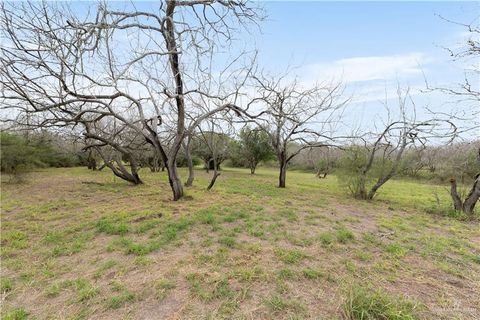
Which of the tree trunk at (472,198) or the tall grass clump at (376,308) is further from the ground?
the tree trunk at (472,198)

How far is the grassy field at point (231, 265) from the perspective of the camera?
2.09 meters

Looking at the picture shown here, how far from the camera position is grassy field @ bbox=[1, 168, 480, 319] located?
209 cm

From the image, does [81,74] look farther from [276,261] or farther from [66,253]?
[276,261]

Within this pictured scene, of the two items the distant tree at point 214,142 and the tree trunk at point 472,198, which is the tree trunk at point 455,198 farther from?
the distant tree at point 214,142

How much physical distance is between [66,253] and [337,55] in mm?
9417

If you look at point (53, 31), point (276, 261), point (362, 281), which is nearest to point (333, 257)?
point (362, 281)

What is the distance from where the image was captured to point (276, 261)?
2.97 m

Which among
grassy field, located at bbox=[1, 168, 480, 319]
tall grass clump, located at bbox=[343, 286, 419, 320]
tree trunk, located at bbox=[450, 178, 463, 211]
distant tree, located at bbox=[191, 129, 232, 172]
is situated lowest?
grassy field, located at bbox=[1, 168, 480, 319]

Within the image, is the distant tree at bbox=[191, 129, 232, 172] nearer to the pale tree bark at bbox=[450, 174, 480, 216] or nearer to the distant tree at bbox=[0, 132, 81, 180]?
the distant tree at bbox=[0, 132, 81, 180]

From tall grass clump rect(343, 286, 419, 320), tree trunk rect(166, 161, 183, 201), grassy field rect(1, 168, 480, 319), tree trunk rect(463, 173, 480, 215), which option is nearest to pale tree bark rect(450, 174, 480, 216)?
tree trunk rect(463, 173, 480, 215)

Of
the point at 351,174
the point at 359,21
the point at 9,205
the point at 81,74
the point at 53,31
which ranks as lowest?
the point at 9,205

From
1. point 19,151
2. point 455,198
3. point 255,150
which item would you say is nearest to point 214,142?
point 19,151

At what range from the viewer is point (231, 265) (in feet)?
9.37

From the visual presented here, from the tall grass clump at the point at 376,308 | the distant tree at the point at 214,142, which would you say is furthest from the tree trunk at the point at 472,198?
the distant tree at the point at 214,142
